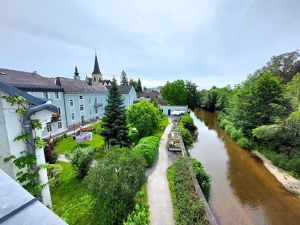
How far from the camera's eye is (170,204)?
984 centimetres

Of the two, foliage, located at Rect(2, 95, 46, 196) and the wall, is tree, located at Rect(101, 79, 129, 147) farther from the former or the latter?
the wall

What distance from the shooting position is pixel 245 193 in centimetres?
1338

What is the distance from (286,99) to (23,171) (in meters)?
25.2

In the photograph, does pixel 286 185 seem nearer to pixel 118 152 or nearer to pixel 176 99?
pixel 118 152

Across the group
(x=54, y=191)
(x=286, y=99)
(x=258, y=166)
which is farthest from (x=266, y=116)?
(x=54, y=191)

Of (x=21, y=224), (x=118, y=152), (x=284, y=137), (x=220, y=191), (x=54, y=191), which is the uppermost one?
(x=21, y=224)

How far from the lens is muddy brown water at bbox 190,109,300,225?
433 inches

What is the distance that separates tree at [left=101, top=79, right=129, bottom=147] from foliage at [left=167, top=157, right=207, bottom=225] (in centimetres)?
655

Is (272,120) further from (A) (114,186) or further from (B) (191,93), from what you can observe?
(B) (191,93)

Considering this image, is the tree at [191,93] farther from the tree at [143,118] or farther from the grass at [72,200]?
the grass at [72,200]

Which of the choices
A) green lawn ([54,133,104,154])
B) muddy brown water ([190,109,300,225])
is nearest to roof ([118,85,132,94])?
green lawn ([54,133,104,154])

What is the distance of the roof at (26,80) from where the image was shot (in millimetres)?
19553

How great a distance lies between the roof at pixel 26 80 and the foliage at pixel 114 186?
58.7 feet

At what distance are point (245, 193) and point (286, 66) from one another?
35523mm
